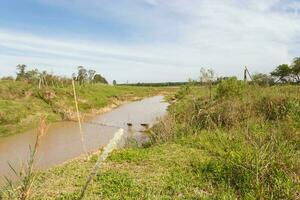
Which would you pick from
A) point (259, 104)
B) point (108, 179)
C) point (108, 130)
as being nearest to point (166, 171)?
point (108, 179)

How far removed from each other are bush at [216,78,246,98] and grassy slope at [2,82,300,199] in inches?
204

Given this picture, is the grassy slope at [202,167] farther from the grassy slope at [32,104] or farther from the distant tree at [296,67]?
→ the distant tree at [296,67]

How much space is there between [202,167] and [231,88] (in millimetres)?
10228

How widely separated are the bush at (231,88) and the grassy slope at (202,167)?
5182mm

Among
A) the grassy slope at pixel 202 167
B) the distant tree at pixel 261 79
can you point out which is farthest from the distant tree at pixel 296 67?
the grassy slope at pixel 202 167

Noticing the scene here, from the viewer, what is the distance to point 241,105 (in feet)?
38.5

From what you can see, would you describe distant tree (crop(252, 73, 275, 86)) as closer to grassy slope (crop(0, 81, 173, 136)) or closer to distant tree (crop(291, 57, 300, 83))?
grassy slope (crop(0, 81, 173, 136))

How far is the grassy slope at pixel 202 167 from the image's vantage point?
5547mm

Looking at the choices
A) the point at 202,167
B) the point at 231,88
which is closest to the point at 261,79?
the point at 231,88

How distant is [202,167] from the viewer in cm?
683

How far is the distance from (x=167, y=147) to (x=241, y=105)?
387 cm

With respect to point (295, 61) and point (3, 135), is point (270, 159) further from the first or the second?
point (295, 61)

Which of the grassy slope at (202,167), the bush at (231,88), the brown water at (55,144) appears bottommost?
the brown water at (55,144)

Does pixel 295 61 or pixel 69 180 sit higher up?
pixel 295 61
